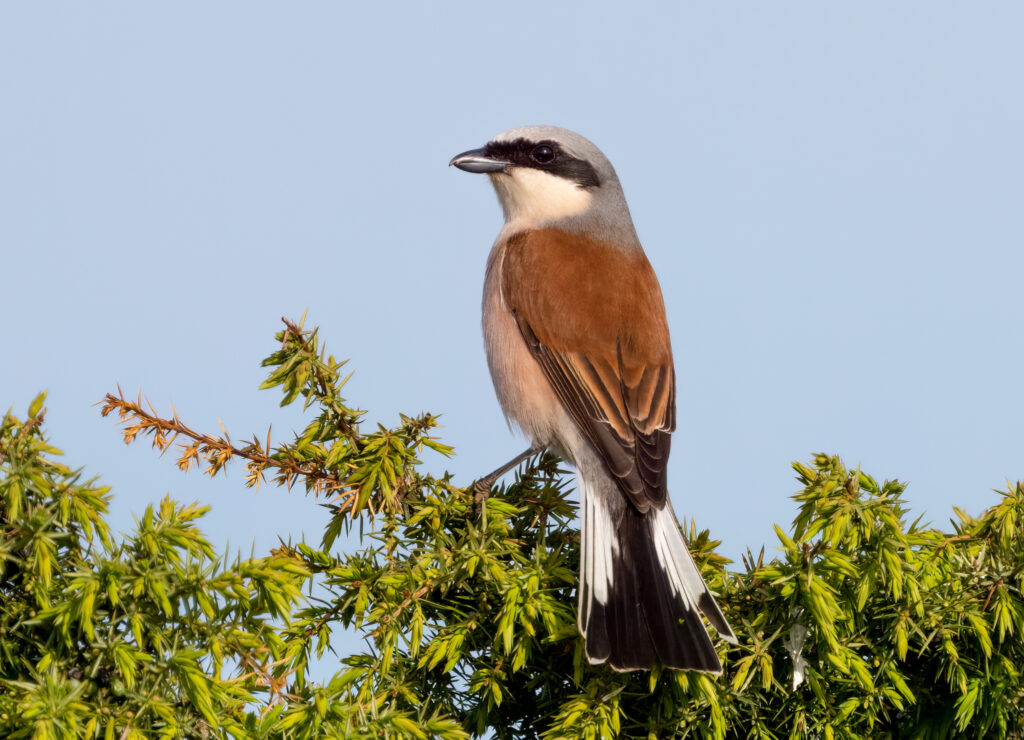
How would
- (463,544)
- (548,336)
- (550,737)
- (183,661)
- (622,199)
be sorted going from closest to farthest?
(183,661) < (550,737) < (463,544) < (548,336) < (622,199)

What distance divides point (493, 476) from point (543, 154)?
1967 millimetres

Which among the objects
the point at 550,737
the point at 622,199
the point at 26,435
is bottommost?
the point at 550,737

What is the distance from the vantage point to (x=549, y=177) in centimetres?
463

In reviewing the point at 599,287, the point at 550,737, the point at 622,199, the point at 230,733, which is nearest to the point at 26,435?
the point at 230,733

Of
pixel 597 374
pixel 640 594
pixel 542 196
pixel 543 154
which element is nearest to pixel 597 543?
pixel 640 594

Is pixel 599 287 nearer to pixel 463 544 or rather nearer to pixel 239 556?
pixel 463 544

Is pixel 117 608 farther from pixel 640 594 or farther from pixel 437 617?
pixel 640 594

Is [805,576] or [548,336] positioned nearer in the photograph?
[805,576]

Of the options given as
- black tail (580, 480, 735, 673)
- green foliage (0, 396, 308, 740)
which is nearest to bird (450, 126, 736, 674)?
black tail (580, 480, 735, 673)

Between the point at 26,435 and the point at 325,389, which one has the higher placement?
the point at 325,389

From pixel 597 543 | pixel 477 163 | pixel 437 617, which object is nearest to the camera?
pixel 437 617

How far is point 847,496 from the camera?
7.45 ft

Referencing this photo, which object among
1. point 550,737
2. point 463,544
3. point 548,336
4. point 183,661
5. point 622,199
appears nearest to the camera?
point 183,661

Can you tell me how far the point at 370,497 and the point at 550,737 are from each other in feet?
2.27
